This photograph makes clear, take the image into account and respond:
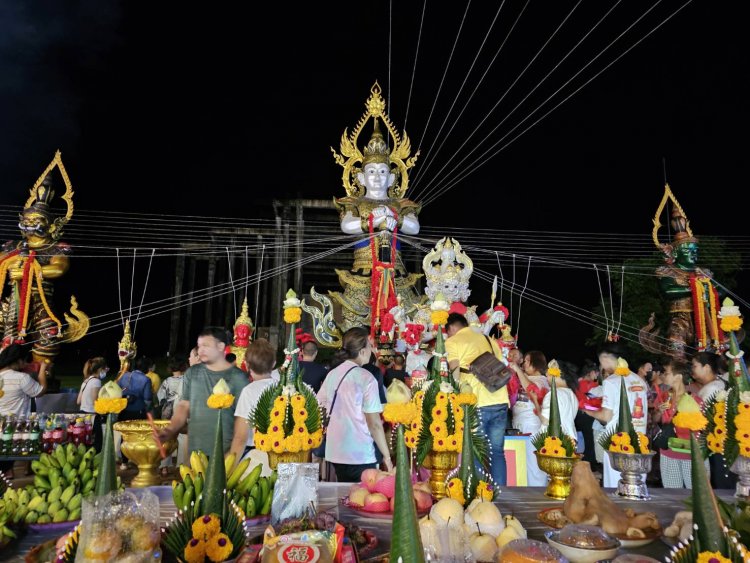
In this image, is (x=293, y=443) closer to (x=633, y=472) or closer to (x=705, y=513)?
(x=705, y=513)

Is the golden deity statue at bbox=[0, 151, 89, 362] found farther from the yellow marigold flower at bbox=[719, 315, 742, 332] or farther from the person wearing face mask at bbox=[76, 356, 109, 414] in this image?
the yellow marigold flower at bbox=[719, 315, 742, 332]

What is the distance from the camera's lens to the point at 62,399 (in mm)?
6730

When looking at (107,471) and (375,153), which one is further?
(375,153)

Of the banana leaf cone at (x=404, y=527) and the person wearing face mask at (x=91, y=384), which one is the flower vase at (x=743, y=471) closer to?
the banana leaf cone at (x=404, y=527)

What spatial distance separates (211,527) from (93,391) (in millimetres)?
4911

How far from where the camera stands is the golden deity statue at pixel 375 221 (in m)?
8.46

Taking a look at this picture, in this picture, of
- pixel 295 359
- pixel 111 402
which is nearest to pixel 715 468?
pixel 295 359

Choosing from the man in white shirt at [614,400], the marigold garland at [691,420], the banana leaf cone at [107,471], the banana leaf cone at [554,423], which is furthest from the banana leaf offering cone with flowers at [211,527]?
the man in white shirt at [614,400]

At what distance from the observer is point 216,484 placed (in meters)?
1.53

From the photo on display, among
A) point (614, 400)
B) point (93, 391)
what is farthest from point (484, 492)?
point (93, 391)

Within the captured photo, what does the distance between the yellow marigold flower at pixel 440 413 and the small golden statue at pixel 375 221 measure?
559 centimetres

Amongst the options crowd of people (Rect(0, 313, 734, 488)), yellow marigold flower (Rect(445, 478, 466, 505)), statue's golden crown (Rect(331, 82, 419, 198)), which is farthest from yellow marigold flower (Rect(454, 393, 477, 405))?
statue's golden crown (Rect(331, 82, 419, 198))

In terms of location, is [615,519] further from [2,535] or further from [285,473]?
[2,535]

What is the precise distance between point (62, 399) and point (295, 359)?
6.07 m
